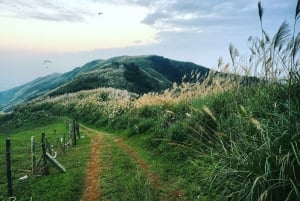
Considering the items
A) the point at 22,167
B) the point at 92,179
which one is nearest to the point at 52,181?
the point at 92,179

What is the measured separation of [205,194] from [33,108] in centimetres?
4966

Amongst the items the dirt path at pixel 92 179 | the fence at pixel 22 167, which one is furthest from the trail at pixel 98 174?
the fence at pixel 22 167

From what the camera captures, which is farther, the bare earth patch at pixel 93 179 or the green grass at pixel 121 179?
the bare earth patch at pixel 93 179

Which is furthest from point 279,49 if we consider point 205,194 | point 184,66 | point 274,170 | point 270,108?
point 184,66

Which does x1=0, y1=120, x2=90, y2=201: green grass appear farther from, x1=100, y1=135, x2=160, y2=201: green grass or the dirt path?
x1=100, y1=135, x2=160, y2=201: green grass

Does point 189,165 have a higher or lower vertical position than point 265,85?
lower

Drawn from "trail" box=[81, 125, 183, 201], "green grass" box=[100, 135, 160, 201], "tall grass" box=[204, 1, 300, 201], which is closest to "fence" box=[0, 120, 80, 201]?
"trail" box=[81, 125, 183, 201]

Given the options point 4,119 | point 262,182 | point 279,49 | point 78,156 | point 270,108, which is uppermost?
point 279,49

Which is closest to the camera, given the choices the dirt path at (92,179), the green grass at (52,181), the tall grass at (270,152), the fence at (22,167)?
the tall grass at (270,152)

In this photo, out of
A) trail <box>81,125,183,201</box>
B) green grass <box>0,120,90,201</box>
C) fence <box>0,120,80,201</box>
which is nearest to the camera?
trail <box>81,125,183,201</box>

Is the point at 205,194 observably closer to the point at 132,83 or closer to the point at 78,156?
the point at 78,156

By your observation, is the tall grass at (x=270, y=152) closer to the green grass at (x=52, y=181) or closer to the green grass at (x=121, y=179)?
the green grass at (x=121, y=179)

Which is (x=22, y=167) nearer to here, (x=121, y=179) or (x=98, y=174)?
(x=98, y=174)

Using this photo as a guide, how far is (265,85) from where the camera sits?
999 cm
